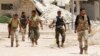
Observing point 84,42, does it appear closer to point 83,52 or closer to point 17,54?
point 83,52

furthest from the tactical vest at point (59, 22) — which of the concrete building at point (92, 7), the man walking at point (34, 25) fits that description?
the concrete building at point (92, 7)

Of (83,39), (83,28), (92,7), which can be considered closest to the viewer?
(83,39)

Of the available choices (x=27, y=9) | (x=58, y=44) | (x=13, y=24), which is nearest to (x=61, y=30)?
(x=58, y=44)

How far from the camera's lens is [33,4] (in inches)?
2056

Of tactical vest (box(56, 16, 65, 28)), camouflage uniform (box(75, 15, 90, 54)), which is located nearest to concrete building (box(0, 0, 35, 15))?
tactical vest (box(56, 16, 65, 28))

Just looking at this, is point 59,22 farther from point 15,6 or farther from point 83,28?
point 15,6

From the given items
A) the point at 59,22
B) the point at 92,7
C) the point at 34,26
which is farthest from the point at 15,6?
the point at 59,22

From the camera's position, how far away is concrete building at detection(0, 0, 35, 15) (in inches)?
2052

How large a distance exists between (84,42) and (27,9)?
3479cm

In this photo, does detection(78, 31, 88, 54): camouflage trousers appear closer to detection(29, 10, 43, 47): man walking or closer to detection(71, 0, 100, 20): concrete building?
detection(29, 10, 43, 47): man walking

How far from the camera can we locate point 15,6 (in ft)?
175

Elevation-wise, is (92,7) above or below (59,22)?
above

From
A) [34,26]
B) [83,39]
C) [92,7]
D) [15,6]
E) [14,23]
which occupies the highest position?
[15,6]

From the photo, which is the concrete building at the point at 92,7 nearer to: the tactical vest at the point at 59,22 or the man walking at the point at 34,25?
the man walking at the point at 34,25
